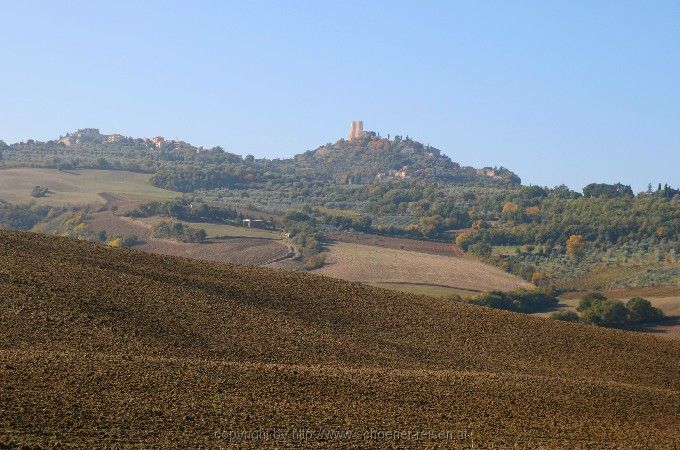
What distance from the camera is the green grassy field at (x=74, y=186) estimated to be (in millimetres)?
135250

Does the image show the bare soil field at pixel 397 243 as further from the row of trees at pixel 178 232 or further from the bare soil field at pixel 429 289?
the bare soil field at pixel 429 289

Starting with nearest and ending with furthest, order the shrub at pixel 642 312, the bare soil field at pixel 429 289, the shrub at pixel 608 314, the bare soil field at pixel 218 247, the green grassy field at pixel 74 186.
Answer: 1. the shrub at pixel 642 312
2. the shrub at pixel 608 314
3. the bare soil field at pixel 429 289
4. the bare soil field at pixel 218 247
5. the green grassy field at pixel 74 186

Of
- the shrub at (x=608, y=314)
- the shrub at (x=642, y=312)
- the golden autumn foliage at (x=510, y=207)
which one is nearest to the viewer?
the shrub at (x=642, y=312)

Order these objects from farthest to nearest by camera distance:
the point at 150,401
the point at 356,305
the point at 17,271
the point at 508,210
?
1. the point at 508,210
2. the point at 356,305
3. the point at 17,271
4. the point at 150,401

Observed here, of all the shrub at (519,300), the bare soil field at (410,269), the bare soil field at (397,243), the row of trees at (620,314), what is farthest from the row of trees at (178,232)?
the row of trees at (620,314)

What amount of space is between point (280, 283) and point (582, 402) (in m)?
15.8

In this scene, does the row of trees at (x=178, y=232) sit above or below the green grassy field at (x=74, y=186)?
below

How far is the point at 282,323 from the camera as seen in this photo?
35.4 m

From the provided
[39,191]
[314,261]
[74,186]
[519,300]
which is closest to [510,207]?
[314,261]

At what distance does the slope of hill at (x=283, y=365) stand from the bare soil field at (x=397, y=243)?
70351 millimetres

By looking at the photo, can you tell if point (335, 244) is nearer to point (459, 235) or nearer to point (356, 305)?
point (459, 235)

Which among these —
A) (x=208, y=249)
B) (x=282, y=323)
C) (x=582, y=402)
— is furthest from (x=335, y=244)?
(x=582, y=402)

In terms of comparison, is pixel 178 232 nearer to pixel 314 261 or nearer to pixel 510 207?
pixel 314 261

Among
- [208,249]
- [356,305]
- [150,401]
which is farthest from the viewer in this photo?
[208,249]
